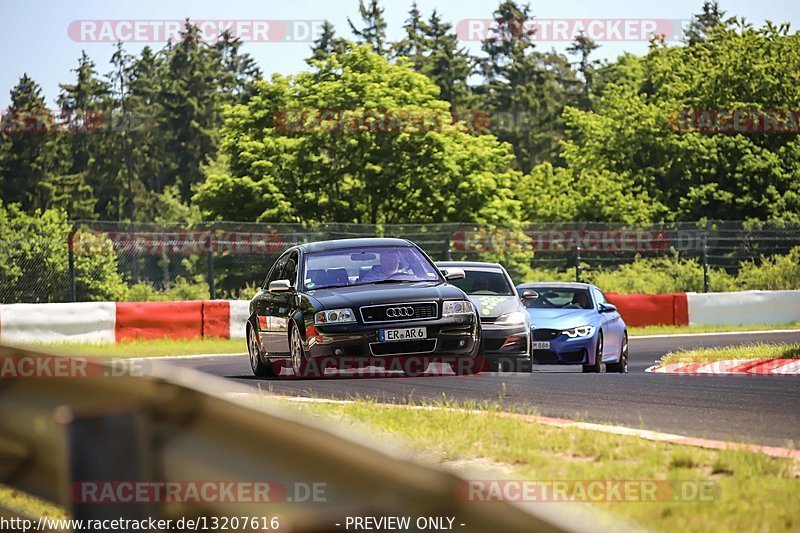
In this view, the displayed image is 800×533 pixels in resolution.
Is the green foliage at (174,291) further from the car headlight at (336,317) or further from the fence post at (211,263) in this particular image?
the car headlight at (336,317)

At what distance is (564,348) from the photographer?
18.0 meters

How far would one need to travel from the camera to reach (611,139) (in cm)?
6625

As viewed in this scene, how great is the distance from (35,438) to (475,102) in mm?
98335

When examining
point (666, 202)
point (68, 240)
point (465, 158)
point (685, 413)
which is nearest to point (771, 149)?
point (666, 202)

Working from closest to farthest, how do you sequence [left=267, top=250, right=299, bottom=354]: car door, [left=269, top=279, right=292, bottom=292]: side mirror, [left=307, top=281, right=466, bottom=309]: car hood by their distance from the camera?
[left=307, top=281, right=466, bottom=309]: car hood, [left=269, top=279, right=292, bottom=292]: side mirror, [left=267, top=250, right=299, bottom=354]: car door

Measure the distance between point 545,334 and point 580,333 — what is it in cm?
55

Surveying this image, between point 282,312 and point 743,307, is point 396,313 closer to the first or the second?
point 282,312

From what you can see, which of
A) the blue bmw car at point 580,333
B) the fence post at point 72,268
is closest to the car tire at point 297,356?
the blue bmw car at point 580,333

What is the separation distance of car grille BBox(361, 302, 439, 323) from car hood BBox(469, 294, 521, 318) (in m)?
2.48

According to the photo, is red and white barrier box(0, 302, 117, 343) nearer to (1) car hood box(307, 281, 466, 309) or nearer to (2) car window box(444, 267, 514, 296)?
(2) car window box(444, 267, 514, 296)

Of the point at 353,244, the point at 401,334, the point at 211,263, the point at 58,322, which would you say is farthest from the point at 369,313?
the point at 211,263

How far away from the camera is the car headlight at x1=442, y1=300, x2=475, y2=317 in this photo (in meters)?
13.6

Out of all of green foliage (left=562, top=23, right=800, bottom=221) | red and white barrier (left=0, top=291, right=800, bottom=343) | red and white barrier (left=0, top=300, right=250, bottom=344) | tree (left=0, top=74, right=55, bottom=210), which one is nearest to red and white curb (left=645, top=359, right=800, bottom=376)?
red and white barrier (left=0, top=291, right=800, bottom=343)

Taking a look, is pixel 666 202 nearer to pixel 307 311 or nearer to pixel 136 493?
pixel 307 311
